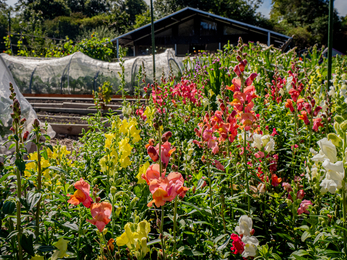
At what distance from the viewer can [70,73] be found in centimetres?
862

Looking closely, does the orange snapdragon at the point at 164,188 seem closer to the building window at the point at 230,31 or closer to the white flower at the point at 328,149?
the white flower at the point at 328,149

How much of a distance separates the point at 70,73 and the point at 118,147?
25.1ft

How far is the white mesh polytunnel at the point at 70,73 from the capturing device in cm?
832

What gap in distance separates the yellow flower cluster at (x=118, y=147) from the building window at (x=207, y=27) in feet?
80.7

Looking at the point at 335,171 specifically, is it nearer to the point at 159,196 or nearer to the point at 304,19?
the point at 159,196

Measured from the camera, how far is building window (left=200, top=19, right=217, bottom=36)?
24.8 metres

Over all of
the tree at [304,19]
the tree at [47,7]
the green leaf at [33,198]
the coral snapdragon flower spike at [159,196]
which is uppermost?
the tree at [47,7]

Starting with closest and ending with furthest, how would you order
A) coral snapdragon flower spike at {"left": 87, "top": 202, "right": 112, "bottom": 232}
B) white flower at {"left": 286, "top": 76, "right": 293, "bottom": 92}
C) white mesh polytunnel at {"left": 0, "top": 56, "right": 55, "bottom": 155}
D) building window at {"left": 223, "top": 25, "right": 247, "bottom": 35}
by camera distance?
coral snapdragon flower spike at {"left": 87, "top": 202, "right": 112, "bottom": 232}
white flower at {"left": 286, "top": 76, "right": 293, "bottom": 92}
white mesh polytunnel at {"left": 0, "top": 56, "right": 55, "bottom": 155}
building window at {"left": 223, "top": 25, "right": 247, "bottom": 35}

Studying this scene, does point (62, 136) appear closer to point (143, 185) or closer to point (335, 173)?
point (143, 185)

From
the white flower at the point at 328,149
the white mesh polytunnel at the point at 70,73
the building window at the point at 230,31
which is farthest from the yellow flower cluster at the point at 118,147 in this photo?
the building window at the point at 230,31

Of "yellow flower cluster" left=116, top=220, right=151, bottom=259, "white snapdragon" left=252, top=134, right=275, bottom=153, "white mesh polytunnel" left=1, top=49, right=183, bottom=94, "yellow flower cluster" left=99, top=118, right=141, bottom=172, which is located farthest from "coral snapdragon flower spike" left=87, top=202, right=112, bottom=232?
"white mesh polytunnel" left=1, top=49, right=183, bottom=94

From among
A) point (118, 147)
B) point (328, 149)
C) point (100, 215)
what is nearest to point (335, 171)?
point (328, 149)

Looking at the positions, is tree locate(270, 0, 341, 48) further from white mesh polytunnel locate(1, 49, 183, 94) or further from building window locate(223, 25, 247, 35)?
white mesh polytunnel locate(1, 49, 183, 94)

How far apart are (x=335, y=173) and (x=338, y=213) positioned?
1.48 ft
